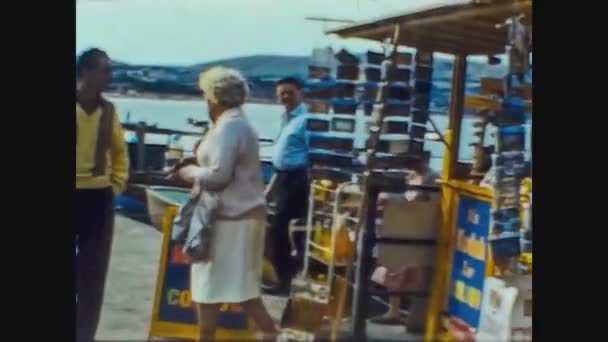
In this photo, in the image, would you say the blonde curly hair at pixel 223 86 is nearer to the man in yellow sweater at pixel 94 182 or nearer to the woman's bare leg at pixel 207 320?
the man in yellow sweater at pixel 94 182

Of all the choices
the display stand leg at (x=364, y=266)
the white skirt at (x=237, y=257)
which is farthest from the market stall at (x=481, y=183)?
the white skirt at (x=237, y=257)

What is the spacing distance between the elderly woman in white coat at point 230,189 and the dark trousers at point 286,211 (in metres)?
0.04

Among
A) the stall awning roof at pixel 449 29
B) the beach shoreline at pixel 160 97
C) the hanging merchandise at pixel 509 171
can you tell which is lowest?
the hanging merchandise at pixel 509 171

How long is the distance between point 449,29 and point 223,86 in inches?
27.0

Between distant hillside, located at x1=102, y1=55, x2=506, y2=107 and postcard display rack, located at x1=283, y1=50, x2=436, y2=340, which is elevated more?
distant hillside, located at x1=102, y1=55, x2=506, y2=107

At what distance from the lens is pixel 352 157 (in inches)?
141

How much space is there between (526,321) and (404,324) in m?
0.37

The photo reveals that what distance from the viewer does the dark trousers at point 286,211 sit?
141 inches

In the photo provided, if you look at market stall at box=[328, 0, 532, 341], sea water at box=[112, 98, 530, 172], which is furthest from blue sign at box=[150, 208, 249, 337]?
market stall at box=[328, 0, 532, 341]

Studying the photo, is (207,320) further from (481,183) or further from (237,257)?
(481,183)

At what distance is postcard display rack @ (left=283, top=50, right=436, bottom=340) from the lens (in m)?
3.56

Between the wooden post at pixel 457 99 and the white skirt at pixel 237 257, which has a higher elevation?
Answer: the wooden post at pixel 457 99

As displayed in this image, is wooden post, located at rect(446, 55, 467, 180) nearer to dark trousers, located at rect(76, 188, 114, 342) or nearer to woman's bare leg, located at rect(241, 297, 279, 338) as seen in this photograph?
woman's bare leg, located at rect(241, 297, 279, 338)
